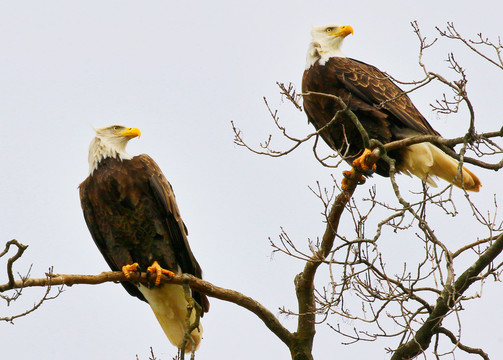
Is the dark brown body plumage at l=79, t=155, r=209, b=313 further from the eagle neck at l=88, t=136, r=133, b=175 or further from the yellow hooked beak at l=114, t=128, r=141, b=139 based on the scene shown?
the yellow hooked beak at l=114, t=128, r=141, b=139

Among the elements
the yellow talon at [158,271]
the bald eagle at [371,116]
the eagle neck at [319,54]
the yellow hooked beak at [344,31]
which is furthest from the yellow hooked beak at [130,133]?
the yellow hooked beak at [344,31]

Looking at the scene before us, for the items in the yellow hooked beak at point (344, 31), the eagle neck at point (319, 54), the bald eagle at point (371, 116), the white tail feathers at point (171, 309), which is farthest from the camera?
the yellow hooked beak at point (344, 31)

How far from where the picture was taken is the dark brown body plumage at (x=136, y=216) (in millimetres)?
6062

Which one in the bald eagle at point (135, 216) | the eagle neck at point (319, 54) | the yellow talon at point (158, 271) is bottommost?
the yellow talon at point (158, 271)

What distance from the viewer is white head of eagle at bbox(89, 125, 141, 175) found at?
6391 millimetres

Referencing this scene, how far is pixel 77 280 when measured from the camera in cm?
477

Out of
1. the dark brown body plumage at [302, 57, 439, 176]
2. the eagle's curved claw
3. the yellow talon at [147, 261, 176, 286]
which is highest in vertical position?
the dark brown body plumage at [302, 57, 439, 176]

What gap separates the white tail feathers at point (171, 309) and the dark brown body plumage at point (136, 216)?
12.5 inches

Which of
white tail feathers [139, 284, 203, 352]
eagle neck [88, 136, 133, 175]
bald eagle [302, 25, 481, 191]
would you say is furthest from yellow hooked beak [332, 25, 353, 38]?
white tail feathers [139, 284, 203, 352]

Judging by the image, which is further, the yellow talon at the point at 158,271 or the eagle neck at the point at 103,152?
the eagle neck at the point at 103,152

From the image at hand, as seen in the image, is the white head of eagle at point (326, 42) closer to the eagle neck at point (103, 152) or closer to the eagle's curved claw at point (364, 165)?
the eagle's curved claw at point (364, 165)

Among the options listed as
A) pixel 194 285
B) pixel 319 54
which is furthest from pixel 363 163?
pixel 194 285

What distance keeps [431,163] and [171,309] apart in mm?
2592

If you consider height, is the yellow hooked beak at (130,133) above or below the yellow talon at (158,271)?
above
